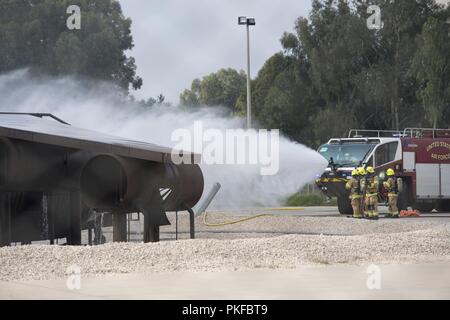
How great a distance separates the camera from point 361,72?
193 ft

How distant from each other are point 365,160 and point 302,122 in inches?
1179

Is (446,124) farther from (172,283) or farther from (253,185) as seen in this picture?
(172,283)

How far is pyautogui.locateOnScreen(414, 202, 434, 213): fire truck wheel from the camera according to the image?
34.9 metres

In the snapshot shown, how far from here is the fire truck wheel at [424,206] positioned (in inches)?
1376

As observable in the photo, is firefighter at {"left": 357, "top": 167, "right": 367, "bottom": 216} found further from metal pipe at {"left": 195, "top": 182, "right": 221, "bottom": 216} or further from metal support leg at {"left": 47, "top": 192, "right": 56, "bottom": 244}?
metal support leg at {"left": 47, "top": 192, "right": 56, "bottom": 244}

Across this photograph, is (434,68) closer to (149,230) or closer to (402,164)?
(402,164)

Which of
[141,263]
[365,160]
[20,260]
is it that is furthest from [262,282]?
[365,160]

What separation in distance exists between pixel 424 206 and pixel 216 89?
70437mm

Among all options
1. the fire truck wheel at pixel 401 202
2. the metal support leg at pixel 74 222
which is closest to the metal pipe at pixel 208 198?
the metal support leg at pixel 74 222

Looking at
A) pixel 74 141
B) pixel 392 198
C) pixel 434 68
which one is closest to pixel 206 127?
pixel 392 198

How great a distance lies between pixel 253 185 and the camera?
115 feet

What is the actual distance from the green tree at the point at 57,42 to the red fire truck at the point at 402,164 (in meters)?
28.3

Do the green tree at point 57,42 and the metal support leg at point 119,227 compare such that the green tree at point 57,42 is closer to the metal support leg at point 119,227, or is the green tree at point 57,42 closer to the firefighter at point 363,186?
the firefighter at point 363,186

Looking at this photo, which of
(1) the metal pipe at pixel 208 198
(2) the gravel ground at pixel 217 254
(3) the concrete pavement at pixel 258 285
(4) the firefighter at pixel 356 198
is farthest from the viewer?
(4) the firefighter at pixel 356 198
